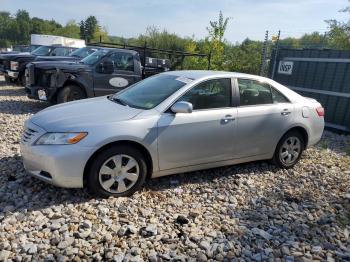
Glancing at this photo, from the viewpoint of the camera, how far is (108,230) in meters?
3.58

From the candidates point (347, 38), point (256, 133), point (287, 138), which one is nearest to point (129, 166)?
point (256, 133)

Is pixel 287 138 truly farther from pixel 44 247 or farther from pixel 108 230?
pixel 44 247

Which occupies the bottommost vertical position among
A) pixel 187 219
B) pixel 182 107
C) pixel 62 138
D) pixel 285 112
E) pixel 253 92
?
pixel 187 219

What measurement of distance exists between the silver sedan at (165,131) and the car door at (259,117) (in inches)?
0.6

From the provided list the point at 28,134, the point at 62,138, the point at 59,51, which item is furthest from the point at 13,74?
the point at 62,138

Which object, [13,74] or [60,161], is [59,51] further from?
[60,161]

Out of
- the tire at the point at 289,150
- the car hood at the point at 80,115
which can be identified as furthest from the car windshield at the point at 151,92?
the tire at the point at 289,150

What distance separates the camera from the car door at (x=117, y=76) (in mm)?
9203

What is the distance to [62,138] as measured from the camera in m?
3.88

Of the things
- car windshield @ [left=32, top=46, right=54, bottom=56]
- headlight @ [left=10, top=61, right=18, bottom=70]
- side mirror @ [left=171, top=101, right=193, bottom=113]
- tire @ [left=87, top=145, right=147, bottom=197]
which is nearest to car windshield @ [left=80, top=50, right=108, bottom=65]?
headlight @ [left=10, top=61, right=18, bottom=70]

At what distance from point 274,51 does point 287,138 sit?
598 centimetres

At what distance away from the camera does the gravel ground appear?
10.9 feet

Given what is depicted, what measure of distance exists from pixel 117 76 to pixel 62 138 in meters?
5.79

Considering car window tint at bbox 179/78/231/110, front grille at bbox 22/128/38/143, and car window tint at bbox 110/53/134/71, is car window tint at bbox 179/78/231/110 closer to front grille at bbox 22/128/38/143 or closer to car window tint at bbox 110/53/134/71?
front grille at bbox 22/128/38/143
